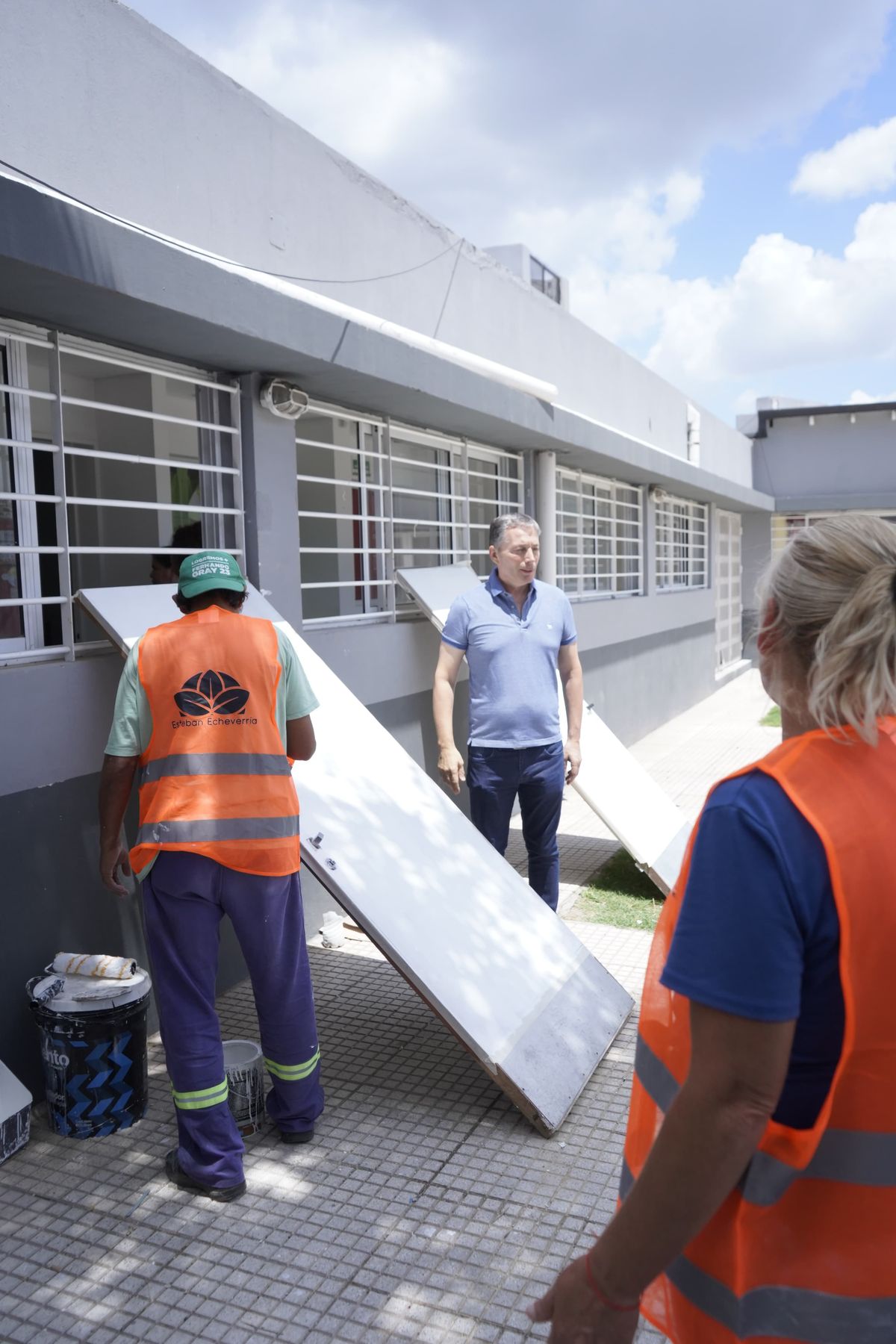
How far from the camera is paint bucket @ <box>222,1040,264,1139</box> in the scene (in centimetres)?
349

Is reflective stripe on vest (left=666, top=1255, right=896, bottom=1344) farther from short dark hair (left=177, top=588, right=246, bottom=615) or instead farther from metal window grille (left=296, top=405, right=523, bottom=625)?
metal window grille (left=296, top=405, right=523, bottom=625)

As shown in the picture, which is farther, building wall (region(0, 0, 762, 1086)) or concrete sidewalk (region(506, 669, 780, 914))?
concrete sidewalk (region(506, 669, 780, 914))

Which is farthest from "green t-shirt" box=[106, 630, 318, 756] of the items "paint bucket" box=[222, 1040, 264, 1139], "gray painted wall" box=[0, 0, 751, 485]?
"gray painted wall" box=[0, 0, 751, 485]

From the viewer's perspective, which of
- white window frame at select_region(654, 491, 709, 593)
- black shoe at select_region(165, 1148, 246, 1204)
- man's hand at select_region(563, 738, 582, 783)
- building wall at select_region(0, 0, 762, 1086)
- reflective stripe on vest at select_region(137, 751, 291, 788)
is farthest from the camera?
white window frame at select_region(654, 491, 709, 593)

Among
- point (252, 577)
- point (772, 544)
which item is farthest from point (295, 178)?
point (772, 544)

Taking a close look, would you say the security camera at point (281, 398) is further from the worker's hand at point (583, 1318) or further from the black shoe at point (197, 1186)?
the worker's hand at point (583, 1318)

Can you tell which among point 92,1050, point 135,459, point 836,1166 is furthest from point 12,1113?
point 836,1166

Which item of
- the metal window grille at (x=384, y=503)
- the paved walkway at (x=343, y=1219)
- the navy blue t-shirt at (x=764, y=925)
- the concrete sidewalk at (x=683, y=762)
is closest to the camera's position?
the navy blue t-shirt at (x=764, y=925)

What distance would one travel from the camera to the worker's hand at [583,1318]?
130 cm

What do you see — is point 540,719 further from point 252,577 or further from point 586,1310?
point 586,1310

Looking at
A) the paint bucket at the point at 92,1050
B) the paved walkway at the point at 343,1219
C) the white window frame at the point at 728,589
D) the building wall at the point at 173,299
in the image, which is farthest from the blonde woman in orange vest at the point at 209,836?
the white window frame at the point at 728,589

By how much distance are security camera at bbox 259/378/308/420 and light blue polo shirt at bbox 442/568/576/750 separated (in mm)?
1263

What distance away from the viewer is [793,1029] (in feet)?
3.95

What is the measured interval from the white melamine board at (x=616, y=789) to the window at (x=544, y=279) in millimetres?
5387
